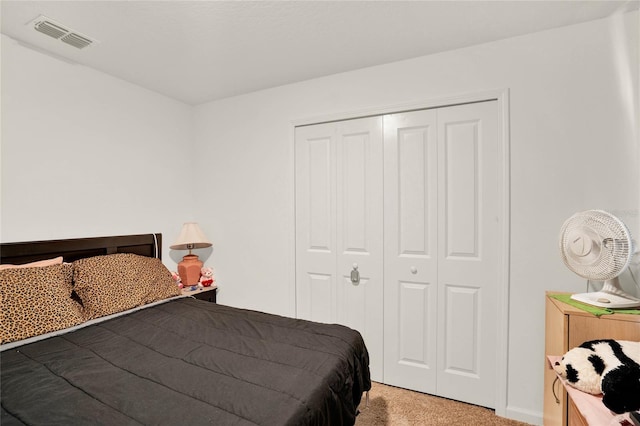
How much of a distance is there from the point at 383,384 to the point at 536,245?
1581 mm

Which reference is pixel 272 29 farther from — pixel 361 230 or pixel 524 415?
pixel 524 415

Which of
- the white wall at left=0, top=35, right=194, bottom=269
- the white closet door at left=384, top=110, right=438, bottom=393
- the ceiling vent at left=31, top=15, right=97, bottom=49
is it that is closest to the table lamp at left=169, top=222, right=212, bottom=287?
the white wall at left=0, top=35, right=194, bottom=269

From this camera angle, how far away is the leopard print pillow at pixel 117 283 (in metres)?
2.04

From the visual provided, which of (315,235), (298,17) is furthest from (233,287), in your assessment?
(298,17)

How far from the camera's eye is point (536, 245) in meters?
2.06

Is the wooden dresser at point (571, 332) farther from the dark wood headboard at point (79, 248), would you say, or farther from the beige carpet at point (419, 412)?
the dark wood headboard at point (79, 248)

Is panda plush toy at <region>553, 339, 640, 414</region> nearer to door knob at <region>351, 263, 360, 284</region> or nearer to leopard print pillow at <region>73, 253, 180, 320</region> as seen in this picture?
→ door knob at <region>351, 263, 360, 284</region>

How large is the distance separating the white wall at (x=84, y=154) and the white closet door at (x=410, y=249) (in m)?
2.23

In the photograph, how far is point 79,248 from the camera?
95.2 inches

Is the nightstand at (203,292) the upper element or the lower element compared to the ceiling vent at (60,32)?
lower

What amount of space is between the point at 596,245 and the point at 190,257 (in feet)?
10.3

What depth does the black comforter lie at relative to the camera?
43.6 inches

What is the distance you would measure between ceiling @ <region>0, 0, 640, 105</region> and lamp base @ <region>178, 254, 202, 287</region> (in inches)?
68.2

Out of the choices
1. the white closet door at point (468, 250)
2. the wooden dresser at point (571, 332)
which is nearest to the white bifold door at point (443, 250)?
the white closet door at point (468, 250)
